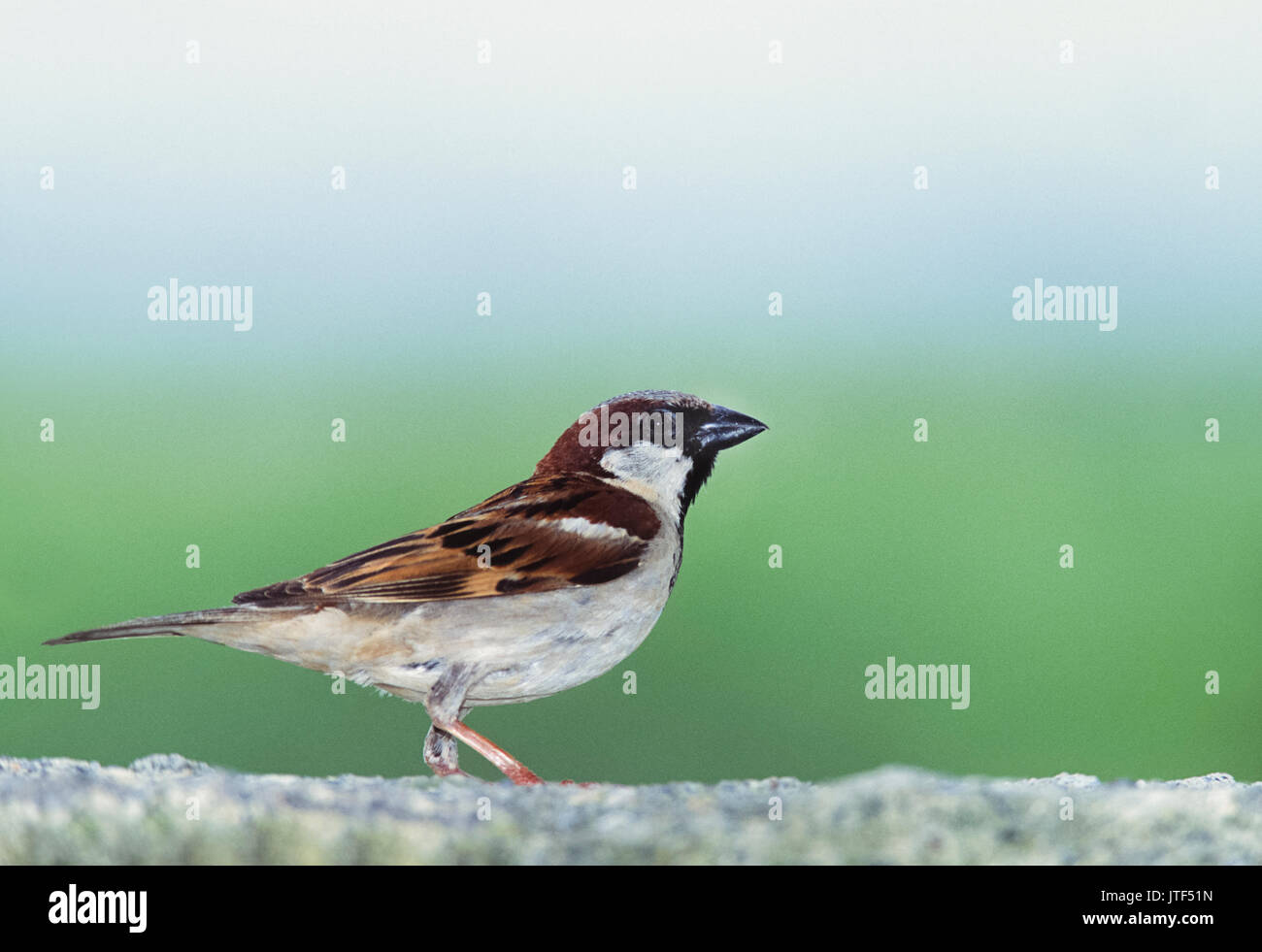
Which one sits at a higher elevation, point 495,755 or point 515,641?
point 515,641

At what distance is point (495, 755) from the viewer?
122 inches

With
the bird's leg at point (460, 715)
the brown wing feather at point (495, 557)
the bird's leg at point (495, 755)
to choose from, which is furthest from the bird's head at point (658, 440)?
the bird's leg at point (495, 755)

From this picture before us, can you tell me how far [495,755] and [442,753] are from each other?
0.22 meters

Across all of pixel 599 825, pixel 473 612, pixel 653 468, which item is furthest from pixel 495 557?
pixel 599 825

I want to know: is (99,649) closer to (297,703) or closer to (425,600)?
(297,703)

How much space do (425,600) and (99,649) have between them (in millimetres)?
1108

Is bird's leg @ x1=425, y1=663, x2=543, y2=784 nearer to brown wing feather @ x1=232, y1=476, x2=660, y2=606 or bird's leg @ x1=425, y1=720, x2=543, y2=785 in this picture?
bird's leg @ x1=425, y1=720, x2=543, y2=785

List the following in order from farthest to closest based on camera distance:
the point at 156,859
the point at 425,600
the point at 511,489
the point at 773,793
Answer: the point at 511,489 → the point at 425,600 → the point at 773,793 → the point at 156,859

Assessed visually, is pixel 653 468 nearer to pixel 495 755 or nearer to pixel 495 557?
pixel 495 557

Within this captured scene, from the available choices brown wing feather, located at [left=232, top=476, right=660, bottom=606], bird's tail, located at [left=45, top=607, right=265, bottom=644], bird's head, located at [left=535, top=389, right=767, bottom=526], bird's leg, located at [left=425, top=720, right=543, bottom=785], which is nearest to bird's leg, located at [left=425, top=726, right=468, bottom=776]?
bird's leg, located at [left=425, top=720, right=543, bottom=785]

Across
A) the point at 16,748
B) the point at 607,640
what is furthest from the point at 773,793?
the point at 16,748

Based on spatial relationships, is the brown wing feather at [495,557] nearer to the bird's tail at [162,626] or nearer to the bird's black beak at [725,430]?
the bird's tail at [162,626]

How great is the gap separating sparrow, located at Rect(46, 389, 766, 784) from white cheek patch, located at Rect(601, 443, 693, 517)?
118 millimetres

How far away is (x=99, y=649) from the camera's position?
348 centimetres
